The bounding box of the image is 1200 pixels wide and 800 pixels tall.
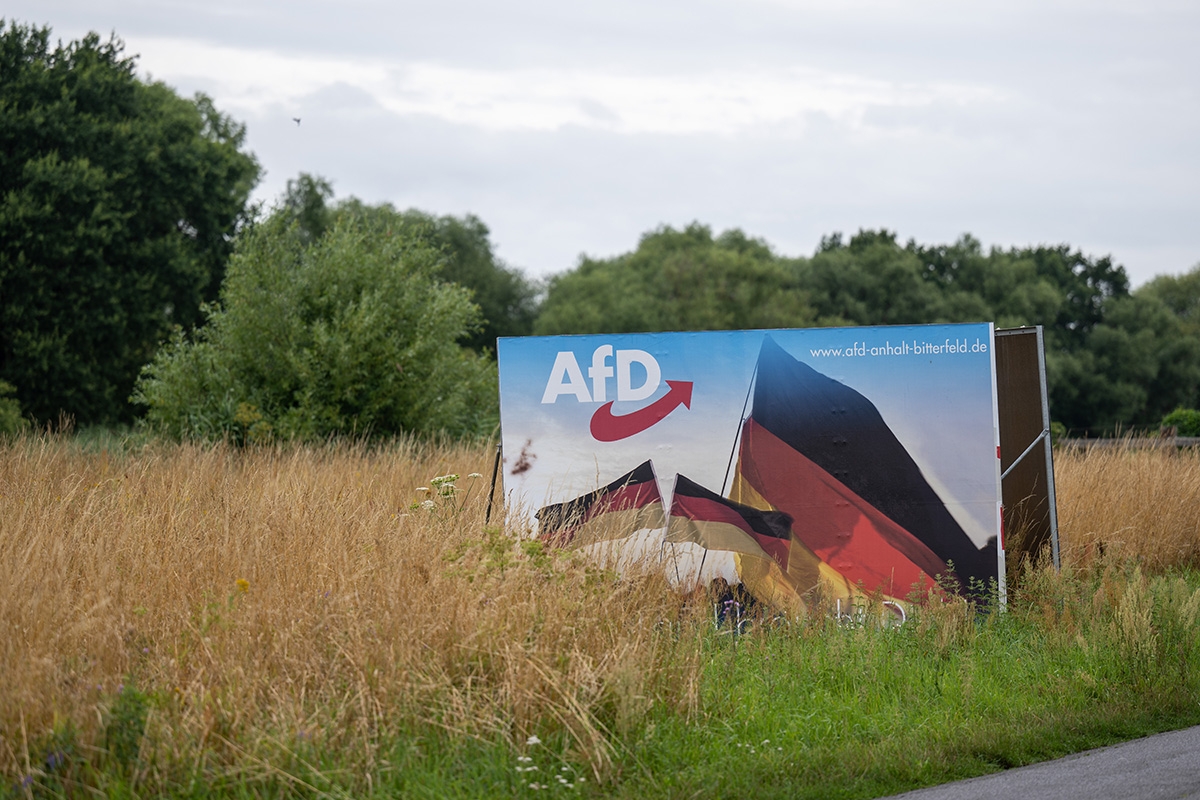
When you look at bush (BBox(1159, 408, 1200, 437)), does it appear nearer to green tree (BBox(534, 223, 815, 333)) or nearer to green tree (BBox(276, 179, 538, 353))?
green tree (BBox(534, 223, 815, 333))

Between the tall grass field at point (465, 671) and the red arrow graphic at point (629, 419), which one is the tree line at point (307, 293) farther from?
the tall grass field at point (465, 671)

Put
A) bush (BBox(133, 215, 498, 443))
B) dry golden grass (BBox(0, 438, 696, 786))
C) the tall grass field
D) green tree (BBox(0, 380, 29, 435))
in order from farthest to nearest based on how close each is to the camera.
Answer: green tree (BBox(0, 380, 29, 435))
bush (BBox(133, 215, 498, 443))
dry golden grass (BBox(0, 438, 696, 786))
the tall grass field

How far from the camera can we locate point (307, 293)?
21953mm

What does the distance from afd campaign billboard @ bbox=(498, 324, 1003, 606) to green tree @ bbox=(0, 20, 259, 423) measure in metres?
26.8

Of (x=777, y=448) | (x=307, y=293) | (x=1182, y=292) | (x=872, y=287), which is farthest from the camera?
(x=1182, y=292)

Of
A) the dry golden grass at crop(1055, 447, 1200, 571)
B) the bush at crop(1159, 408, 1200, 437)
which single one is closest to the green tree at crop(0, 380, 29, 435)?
the dry golden grass at crop(1055, 447, 1200, 571)

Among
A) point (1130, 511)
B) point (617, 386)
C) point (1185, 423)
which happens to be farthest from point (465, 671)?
point (1185, 423)

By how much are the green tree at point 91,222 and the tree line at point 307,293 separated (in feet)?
0.26

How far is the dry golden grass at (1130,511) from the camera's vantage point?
1202cm

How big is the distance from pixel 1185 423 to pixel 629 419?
21.0m

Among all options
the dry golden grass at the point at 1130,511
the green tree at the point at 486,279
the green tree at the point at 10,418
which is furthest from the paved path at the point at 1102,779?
the green tree at the point at 486,279

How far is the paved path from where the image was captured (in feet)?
17.8

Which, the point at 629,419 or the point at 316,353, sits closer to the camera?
the point at 629,419

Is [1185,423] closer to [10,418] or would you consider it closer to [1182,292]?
[10,418]
